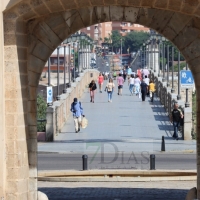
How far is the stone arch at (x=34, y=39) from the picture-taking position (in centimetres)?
1567

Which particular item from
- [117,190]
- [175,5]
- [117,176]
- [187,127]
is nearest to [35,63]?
[175,5]

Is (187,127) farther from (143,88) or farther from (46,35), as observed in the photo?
(46,35)

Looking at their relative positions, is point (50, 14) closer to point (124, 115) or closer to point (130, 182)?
point (130, 182)

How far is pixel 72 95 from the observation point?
52.7m

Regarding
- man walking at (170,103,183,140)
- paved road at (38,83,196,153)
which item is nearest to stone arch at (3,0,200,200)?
paved road at (38,83,196,153)

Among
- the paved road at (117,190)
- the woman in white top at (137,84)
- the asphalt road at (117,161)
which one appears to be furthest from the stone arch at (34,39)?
the woman in white top at (137,84)

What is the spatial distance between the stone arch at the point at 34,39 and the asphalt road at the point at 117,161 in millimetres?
10658

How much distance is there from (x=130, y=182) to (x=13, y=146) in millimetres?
8851

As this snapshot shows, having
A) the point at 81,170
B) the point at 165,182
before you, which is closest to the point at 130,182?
the point at 165,182

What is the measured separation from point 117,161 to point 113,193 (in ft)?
30.1

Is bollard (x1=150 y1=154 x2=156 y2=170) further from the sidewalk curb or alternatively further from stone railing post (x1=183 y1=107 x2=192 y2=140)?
stone railing post (x1=183 y1=107 x2=192 y2=140)

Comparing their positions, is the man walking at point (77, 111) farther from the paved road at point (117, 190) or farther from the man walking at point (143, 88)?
the paved road at point (117, 190)

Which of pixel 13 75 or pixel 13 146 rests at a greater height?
pixel 13 75

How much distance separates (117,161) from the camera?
3091cm
